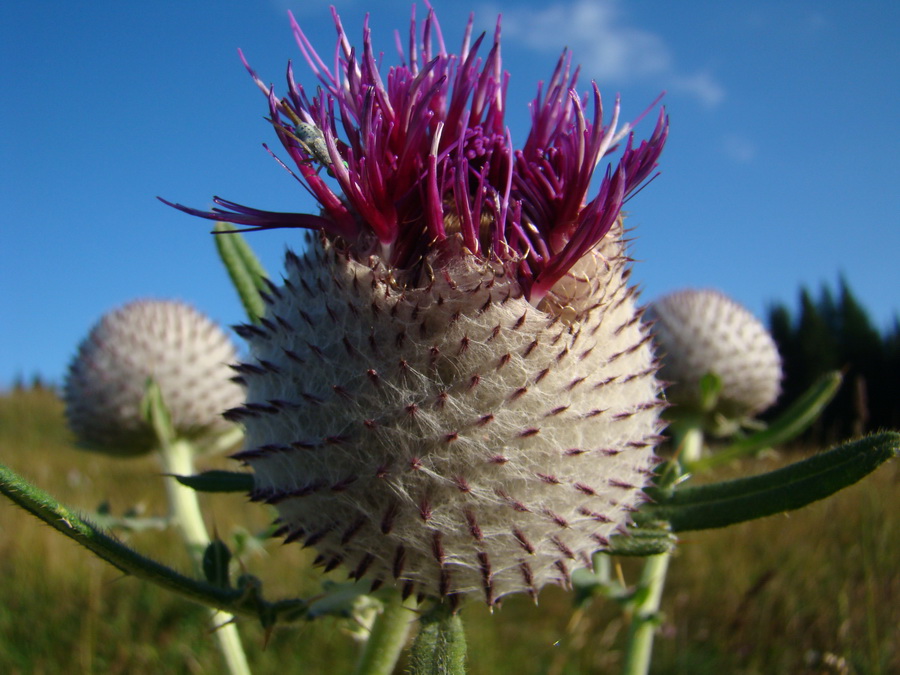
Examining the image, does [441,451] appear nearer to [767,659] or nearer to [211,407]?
[211,407]

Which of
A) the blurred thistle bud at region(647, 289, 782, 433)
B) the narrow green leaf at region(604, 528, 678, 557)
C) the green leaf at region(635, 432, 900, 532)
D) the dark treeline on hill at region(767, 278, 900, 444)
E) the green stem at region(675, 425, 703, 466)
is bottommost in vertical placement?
the narrow green leaf at region(604, 528, 678, 557)

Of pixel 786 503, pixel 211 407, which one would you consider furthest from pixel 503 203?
pixel 211 407

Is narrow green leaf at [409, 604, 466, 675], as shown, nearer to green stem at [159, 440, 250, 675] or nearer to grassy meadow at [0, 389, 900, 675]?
green stem at [159, 440, 250, 675]

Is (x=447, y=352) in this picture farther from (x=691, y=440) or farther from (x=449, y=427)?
(x=691, y=440)

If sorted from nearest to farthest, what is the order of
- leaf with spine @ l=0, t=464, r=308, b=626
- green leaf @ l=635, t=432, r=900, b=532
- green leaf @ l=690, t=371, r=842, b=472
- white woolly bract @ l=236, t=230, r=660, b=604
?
leaf with spine @ l=0, t=464, r=308, b=626 < white woolly bract @ l=236, t=230, r=660, b=604 < green leaf @ l=635, t=432, r=900, b=532 < green leaf @ l=690, t=371, r=842, b=472

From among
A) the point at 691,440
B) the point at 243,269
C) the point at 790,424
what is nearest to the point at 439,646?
the point at 243,269

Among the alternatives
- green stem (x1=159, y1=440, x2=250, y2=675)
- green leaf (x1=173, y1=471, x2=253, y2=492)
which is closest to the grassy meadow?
green stem (x1=159, y1=440, x2=250, y2=675)
